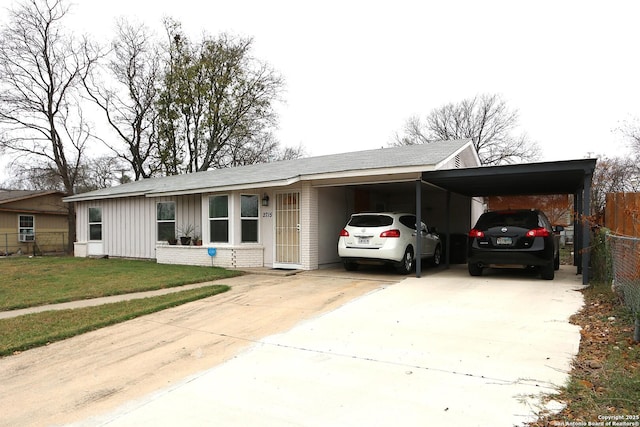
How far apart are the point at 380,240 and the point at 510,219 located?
3026 mm

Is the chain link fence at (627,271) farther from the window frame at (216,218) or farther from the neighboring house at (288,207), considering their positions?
the window frame at (216,218)

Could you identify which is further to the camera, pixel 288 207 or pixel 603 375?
pixel 288 207

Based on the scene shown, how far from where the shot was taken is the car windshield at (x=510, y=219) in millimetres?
8945

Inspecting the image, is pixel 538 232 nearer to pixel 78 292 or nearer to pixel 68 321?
pixel 68 321

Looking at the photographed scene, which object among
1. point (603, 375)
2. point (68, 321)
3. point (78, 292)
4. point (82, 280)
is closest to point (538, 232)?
point (603, 375)

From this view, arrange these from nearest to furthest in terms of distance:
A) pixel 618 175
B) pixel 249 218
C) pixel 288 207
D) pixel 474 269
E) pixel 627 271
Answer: pixel 627 271 < pixel 474 269 < pixel 288 207 < pixel 249 218 < pixel 618 175

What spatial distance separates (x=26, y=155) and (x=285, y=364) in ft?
97.7

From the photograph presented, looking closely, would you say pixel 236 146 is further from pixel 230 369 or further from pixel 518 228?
pixel 230 369

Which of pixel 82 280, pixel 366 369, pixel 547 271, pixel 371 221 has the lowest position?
pixel 82 280

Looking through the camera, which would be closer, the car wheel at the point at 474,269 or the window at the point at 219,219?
the car wheel at the point at 474,269

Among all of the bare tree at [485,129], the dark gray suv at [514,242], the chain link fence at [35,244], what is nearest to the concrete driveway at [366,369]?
the dark gray suv at [514,242]

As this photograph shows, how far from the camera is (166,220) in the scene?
49.6ft

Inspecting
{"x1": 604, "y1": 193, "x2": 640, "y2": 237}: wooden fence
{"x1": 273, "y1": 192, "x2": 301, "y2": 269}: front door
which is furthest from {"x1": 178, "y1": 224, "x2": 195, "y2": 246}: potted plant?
{"x1": 604, "y1": 193, "x2": 640, "y2": 237}: wooden fence

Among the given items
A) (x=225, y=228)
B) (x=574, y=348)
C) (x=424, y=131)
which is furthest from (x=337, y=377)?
(x=424, y=131)
